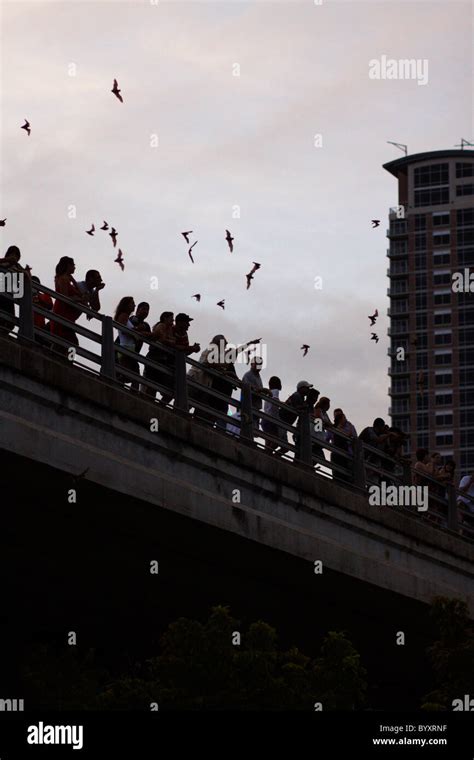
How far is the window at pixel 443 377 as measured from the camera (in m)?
173

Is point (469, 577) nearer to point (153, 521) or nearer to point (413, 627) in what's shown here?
point (413, 627)

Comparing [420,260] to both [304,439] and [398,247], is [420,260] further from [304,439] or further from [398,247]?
[304,439]

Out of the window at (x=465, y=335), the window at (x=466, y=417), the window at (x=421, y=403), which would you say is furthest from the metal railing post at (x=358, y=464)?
the window at (x=465, y=335)

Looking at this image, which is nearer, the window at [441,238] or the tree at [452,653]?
the tree at [452,653]

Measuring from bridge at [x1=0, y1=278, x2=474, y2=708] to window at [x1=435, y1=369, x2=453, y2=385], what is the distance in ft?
482

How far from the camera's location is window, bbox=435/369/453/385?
17338 cm

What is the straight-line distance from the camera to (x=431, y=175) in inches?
6929

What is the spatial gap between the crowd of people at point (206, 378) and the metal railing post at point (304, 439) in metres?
0.09

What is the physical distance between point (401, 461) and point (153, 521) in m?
7.83

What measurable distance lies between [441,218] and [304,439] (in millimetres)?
156637

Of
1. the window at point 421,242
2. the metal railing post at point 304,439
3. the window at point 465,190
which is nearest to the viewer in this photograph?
the metal railing post at point 304,439

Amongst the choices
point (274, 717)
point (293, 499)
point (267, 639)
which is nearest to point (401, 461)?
point (293, 499)

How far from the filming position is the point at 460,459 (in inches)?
6727
